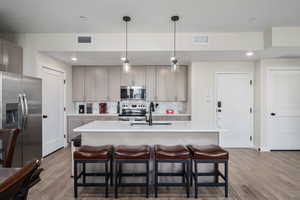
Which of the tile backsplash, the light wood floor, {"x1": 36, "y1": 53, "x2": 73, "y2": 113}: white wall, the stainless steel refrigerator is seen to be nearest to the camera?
the light wood floor

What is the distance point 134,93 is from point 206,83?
1960 mm

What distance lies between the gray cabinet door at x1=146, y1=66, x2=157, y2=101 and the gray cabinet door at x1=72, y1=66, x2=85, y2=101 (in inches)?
72.0

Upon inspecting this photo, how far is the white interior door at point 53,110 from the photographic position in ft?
14.5

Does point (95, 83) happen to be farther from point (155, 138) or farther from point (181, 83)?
point (155, 138)

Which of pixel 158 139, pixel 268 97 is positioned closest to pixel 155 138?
pixel 158 139

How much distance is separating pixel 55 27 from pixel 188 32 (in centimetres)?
244

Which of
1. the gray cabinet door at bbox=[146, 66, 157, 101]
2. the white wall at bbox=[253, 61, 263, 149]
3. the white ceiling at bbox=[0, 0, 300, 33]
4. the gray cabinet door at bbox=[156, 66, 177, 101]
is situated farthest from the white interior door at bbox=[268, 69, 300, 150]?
the gray cabinet door at bbox=[146, 66, 157, 101]

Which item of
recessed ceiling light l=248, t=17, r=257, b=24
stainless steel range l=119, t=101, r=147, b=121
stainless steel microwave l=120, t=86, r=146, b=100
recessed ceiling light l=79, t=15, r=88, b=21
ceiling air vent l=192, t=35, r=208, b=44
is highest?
recessed ceiling light l=79, t=15, r=88, b=21

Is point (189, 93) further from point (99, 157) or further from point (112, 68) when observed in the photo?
point (99, 157)

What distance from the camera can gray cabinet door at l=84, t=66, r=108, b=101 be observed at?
567cm

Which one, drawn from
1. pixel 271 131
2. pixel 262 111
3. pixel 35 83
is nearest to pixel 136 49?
pixel 35 83

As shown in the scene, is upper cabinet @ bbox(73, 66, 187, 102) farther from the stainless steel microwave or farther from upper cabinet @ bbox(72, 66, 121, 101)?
the stainless steel microwave

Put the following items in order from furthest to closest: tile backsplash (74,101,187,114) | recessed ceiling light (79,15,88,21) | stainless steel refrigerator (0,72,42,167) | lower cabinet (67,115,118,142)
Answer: tile backsplash (74,101,187,114) → lower cabinet (67,115,118,142) → recessed ceiling light (79,15,88,21) → stainless steel refrigerator (0,72,42,167)

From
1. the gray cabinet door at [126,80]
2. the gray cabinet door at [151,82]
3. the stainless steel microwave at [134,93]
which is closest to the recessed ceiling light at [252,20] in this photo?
the gray cabinet door at [151,82]
